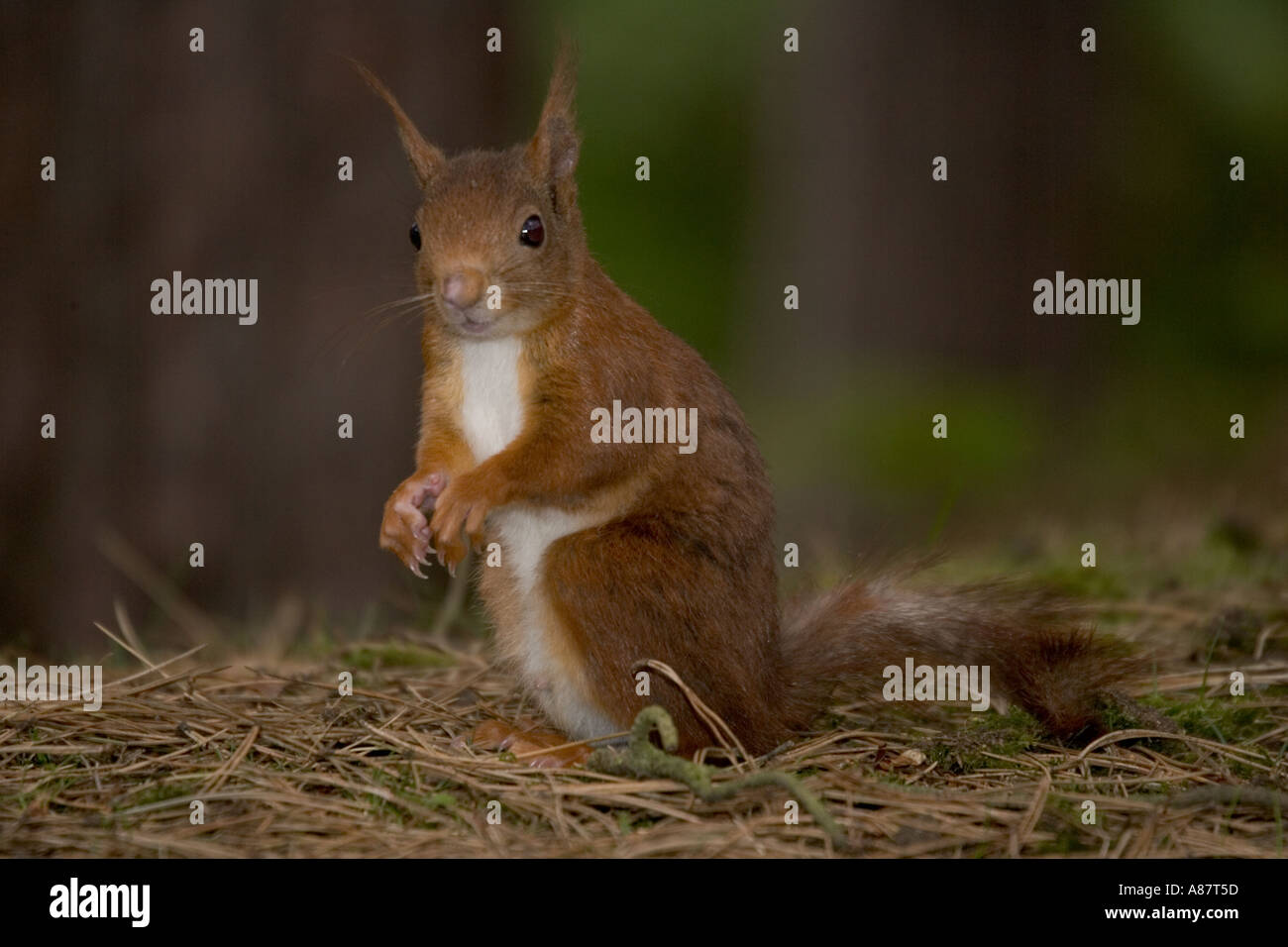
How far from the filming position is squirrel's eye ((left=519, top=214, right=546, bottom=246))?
2660 millimetres

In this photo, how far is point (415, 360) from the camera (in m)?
4.62

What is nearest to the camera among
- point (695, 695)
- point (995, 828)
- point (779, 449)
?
point (995, 828)

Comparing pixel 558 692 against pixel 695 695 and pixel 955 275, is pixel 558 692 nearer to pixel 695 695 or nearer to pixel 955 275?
pixel 695 695

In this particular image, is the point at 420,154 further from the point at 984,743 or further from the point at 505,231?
the point at 984,743

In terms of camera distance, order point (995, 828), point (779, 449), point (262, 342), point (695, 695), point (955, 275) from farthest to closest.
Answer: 1. point (955, 275)
2. point (779, 449)
3. point (262, 342)
4. point (695, 695)
5. point (995, 828)

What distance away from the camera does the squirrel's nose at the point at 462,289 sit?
8.34 feet

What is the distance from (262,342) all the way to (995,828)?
3.00m

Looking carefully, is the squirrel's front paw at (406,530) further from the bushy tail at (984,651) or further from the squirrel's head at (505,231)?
the bushy tail at (984,651)

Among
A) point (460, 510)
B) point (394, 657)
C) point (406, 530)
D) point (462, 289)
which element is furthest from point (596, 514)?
point (394, 657)

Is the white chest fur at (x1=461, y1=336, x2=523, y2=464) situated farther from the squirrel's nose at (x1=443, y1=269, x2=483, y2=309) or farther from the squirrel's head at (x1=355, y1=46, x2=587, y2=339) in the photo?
the squirrel's nose at (x1=443, y1=269, x2=483, y2=309)

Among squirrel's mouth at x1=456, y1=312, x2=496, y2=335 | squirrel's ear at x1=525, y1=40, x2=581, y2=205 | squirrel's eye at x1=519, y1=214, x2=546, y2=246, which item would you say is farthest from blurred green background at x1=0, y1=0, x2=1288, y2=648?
squirrel's mouth at x1=456, y1=312, x2=496, y2=335

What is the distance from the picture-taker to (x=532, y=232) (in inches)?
105
